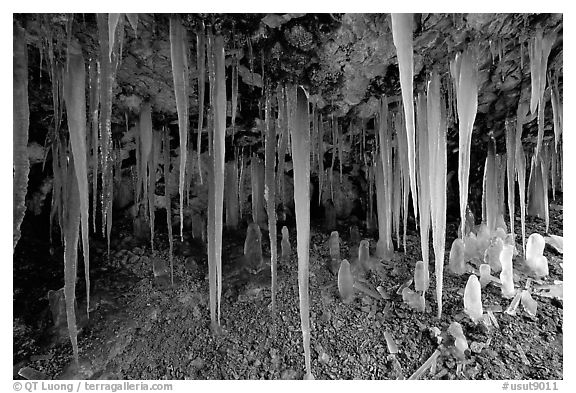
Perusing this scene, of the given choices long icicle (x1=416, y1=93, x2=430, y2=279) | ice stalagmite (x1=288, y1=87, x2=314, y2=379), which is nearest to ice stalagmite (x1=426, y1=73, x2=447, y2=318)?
long icicle (x1=416, y1=93, x2=430, y2=279)

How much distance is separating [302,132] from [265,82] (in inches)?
16.6

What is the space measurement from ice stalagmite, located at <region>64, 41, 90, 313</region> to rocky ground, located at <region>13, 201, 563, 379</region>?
125 centimetres

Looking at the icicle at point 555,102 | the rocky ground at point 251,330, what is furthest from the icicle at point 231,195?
the icicle at point 555,102

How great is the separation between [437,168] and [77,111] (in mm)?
1969

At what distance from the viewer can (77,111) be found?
5.89 ft

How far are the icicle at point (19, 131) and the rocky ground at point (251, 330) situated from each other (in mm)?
1330

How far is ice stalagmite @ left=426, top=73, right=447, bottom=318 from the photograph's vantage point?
6.93 ft

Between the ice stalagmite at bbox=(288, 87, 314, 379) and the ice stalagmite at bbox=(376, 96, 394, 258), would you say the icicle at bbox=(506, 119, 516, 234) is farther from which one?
the ice stalagmite at bbox=(288, 87, 314, 379)

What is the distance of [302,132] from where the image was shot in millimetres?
2137

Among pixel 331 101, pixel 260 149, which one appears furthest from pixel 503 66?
pixel 260 149

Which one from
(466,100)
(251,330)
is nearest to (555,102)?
(466,100)

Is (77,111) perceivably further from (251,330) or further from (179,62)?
(251,330)

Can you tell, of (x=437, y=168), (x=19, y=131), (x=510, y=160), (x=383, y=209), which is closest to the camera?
(x=19, y=131)
